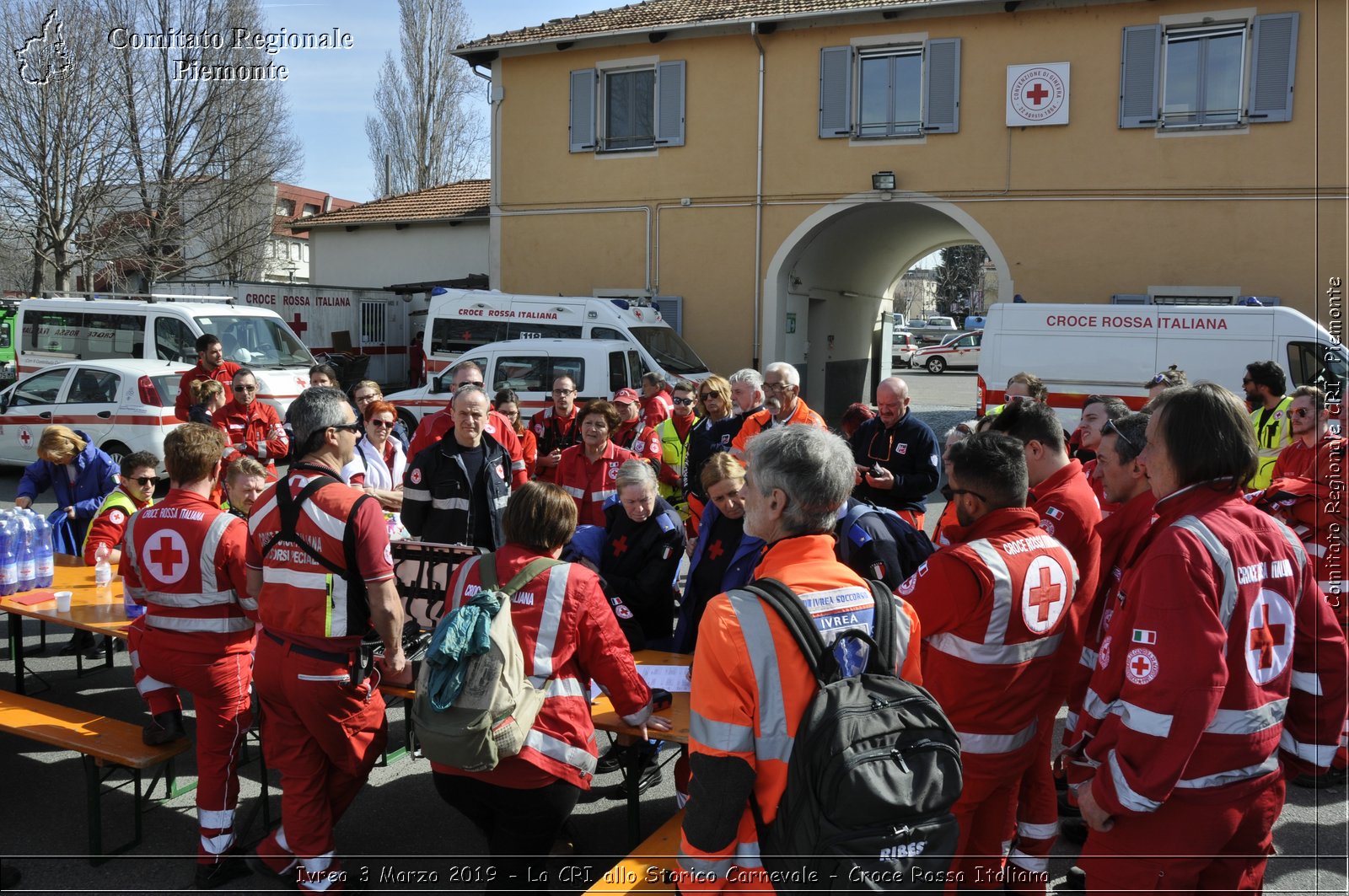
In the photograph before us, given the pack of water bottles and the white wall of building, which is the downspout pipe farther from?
the pack of water bottles

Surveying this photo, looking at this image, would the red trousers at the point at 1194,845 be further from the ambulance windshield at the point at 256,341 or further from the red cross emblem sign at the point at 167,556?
the ambulance windshield at the point at 256,341

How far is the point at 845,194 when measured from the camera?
55.1 ft

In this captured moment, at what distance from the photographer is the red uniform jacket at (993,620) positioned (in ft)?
9.61

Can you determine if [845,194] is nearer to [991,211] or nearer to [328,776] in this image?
[991,211]

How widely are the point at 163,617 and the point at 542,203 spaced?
52.2 ft

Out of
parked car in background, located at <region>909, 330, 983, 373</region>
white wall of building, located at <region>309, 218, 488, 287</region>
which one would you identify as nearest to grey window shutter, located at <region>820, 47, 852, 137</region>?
white wall of building, located at <region>309, 218, 488, 287</region>

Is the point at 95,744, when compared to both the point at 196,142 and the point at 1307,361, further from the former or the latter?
the point at 196,142

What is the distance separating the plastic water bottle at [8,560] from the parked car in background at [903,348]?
120 ft

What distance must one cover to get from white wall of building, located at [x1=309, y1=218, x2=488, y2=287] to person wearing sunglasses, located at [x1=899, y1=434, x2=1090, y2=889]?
22.6m

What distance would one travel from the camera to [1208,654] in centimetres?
240

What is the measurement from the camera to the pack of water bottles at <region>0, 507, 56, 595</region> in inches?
218

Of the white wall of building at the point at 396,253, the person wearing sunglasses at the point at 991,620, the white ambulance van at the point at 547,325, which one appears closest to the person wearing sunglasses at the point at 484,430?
the person wearing sunglasses at the point at 991,620

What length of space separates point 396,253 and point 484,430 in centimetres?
2126

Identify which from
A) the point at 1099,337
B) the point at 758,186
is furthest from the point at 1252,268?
the point at 758,186
